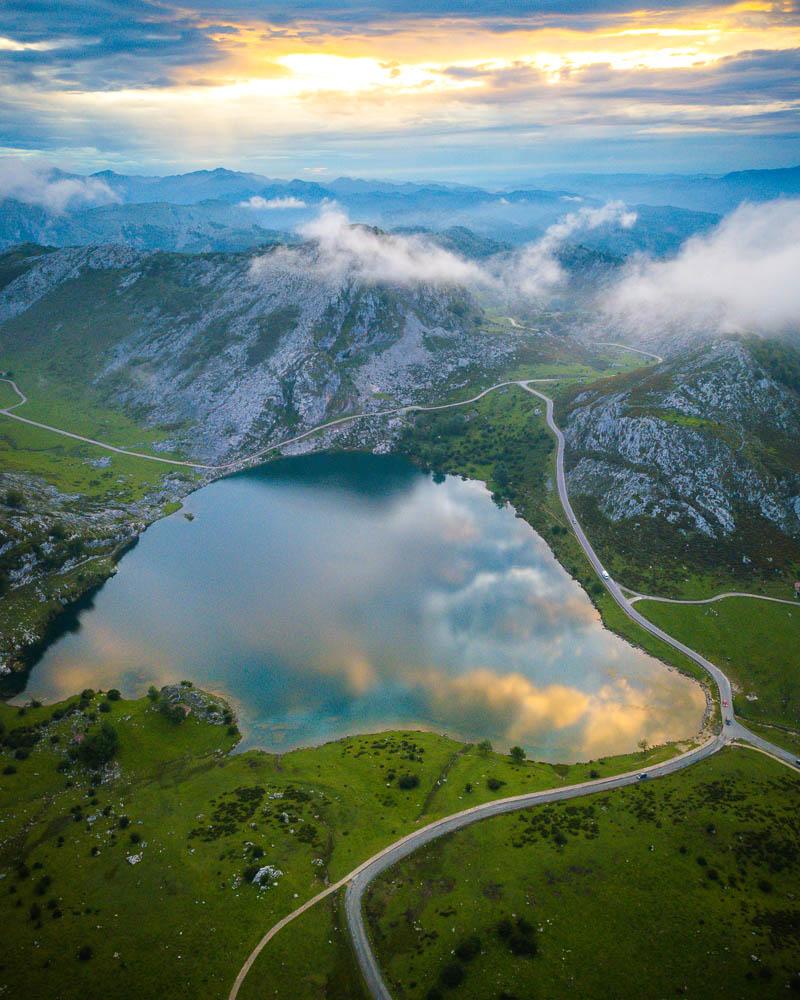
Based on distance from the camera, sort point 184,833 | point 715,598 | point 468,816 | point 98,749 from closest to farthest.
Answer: point 184,833
point 468,816
point 98,749
point 715,598

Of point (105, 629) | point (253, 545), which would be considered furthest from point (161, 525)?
point (105, 629)

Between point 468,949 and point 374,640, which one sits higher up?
point 468,949

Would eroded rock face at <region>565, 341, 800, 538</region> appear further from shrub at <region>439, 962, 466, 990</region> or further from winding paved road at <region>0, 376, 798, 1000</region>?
shrub at <region>439, 962, 466, 990</region>

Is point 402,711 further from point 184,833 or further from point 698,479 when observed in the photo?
point 698,479

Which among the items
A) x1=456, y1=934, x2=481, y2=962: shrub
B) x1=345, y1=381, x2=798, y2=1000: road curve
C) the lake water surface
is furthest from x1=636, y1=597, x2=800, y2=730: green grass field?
x1=456, y1=934, x2=481, y2=962: shrub

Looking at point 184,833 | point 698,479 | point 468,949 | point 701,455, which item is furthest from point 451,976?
point 701,455
